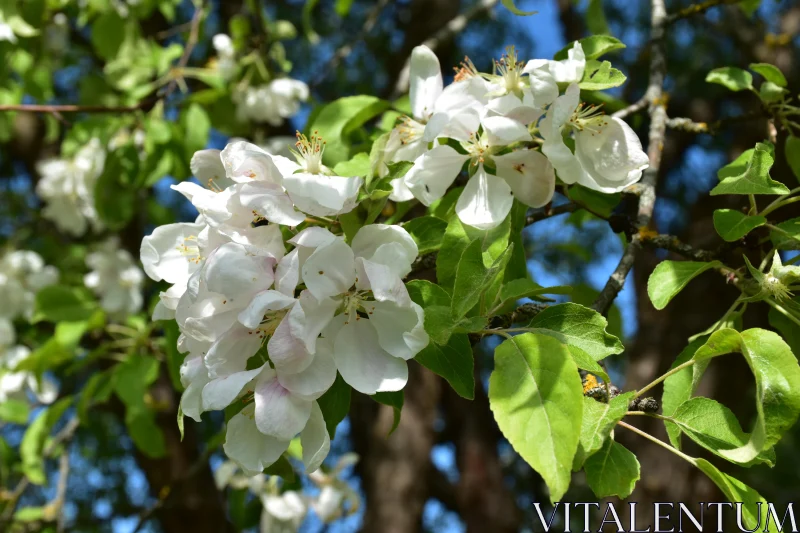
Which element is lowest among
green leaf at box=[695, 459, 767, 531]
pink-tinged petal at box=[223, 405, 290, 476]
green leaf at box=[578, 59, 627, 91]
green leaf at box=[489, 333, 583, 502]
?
pink-tinged petal at box=[223, 405, 290, 476]

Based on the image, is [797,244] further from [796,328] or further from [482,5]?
[482,5]

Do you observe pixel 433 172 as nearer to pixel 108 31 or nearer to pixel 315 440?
pixel 315 440

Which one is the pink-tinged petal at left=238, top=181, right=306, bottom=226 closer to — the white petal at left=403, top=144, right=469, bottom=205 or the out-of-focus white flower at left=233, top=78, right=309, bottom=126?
the white petal at left=403, top=144, right=469, bottom=205

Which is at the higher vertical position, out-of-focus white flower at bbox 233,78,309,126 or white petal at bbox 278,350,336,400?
white petal at bbox 278,350,336,400

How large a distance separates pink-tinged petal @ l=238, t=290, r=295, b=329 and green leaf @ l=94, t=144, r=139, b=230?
5.51 feet

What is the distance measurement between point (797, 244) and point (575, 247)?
1.09 metres

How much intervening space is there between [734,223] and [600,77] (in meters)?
0.30

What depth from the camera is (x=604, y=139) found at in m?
1.13

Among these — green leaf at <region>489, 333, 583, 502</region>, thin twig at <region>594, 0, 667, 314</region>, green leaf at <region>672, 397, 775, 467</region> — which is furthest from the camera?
thin twig at <region>594, 0, 667, 314</region>

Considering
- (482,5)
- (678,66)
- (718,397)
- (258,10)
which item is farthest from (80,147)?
A: (678,66)

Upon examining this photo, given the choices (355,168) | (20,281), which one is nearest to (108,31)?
(20,281)

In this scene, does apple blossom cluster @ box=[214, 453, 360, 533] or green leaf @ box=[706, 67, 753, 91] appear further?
apple blossom cluster @ box=[214, 453, 360, 533]

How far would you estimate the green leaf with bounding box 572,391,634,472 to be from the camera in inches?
31.8

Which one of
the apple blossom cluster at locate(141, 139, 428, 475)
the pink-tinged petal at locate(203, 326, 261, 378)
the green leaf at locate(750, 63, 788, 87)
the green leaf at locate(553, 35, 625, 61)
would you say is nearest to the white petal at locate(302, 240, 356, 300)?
the apple blossom cluster at locate(141, 139, 428, 475)
